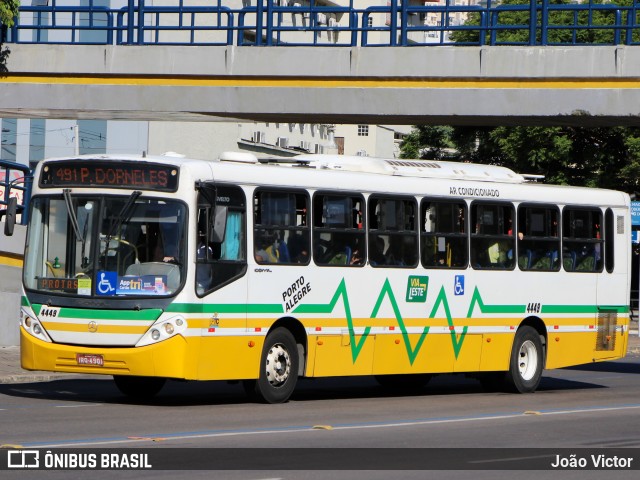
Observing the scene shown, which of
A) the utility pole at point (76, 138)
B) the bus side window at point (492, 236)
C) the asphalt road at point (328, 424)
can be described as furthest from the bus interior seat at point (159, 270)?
the utility pole at point (76, 138)

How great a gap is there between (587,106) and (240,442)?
38.4ft

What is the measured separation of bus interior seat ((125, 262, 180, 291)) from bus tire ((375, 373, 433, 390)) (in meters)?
5.60

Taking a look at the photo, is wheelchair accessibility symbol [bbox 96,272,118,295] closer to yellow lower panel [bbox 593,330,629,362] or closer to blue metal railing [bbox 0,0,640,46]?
blue metal railing [bbox 0,0,640,46]

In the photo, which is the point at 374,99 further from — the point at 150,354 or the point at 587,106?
the point at 150,354

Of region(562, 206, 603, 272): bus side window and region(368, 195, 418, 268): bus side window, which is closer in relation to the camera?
region(368, 195, 418, 268): bus side window

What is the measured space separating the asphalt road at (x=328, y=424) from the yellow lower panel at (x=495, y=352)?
0.45 metres

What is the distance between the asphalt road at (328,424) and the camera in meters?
11.9

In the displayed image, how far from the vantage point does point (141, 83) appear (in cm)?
2497

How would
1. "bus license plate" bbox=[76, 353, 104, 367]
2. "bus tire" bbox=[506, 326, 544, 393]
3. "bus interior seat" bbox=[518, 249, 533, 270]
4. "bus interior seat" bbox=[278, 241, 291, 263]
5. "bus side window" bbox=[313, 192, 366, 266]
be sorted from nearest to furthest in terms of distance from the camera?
"bus license plate" bbox=[76, 353, 104, 367] < "bus interior seat" bbox=[278, 241, 291, 263] < "bus side window" bbox=[313, 192, 366, 266] < "bus tire" bbox=[506, 326, 544, 393] < "bus interior seat" bbox=[518, 249, 533, 270]

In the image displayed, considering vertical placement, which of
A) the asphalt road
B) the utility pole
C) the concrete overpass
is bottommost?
the asphalt road

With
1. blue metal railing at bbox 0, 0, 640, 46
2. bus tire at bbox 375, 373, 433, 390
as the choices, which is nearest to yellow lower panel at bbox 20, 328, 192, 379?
bus tire at bbox 375, 373, 433, 390

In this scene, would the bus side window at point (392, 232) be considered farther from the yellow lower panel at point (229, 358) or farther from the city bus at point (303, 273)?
the yellow lower panel at point (229, 358)

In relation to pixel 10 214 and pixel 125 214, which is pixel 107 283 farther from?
pixel 10 214

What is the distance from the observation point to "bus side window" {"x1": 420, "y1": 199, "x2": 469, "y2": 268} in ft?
65.5
